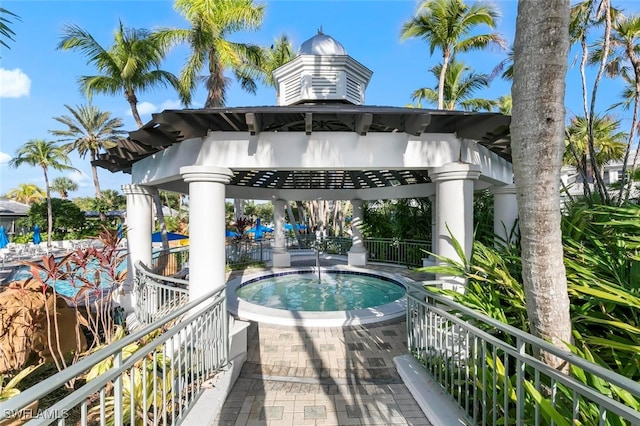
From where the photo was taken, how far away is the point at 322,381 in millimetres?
4094

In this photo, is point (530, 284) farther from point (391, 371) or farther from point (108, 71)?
point (108, 71)

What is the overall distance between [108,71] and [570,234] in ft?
55.8

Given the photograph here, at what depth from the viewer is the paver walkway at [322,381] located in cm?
332

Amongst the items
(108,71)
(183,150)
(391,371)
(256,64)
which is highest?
(256,64)

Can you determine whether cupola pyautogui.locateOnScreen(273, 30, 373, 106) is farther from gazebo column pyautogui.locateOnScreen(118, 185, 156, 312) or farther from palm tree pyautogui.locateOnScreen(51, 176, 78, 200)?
palm tree pyautogui.locateOnScreen(51, 176, 78, 200)

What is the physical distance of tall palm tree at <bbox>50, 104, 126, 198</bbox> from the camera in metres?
Answer: 28.3

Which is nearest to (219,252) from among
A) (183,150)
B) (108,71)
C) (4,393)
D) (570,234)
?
(183,150)

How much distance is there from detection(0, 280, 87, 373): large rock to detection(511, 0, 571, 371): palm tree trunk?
243 inches

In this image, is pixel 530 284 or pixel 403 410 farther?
pixel 403 410

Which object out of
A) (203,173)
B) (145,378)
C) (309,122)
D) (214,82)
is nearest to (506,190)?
(309,122)

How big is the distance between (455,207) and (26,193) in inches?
2484

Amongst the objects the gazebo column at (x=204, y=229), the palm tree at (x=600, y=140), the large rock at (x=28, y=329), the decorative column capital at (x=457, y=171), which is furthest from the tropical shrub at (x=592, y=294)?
the palm tree at (x=600, y=140)

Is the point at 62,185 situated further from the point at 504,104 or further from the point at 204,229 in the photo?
the point at 504,104

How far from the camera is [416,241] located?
13.0 metres
